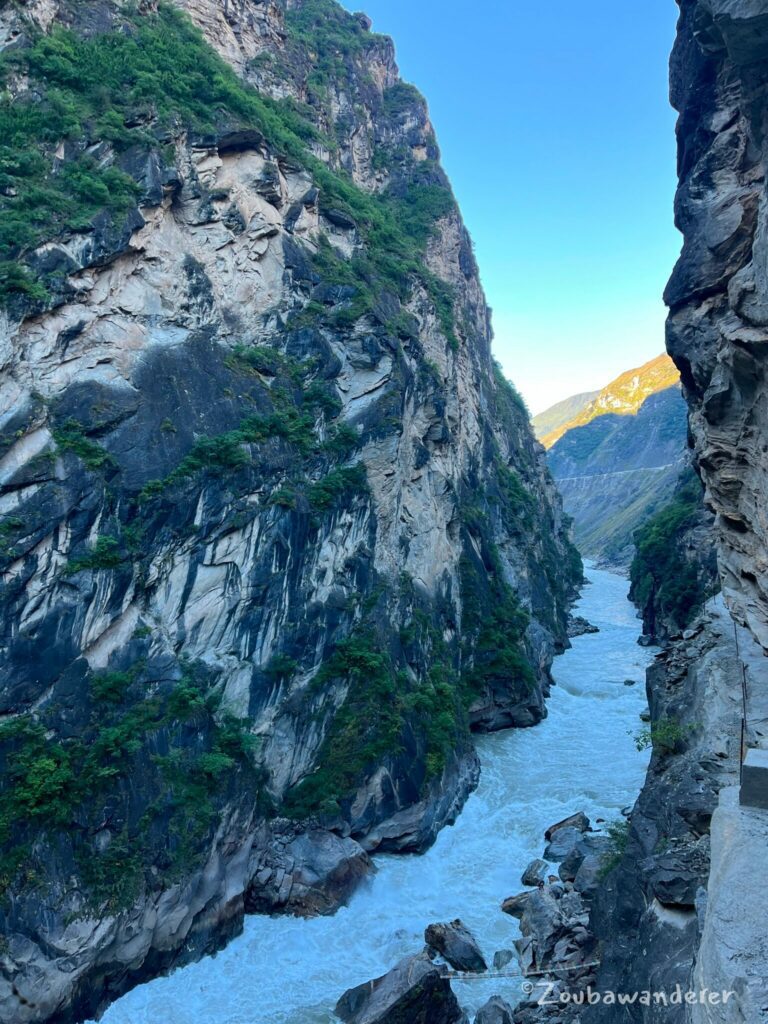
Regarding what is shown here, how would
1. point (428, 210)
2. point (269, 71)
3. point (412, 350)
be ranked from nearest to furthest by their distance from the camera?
point (412, 350)
point (269, 71)
point (428, 210)

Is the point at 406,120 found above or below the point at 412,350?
above

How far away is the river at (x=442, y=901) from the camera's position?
13461 mm

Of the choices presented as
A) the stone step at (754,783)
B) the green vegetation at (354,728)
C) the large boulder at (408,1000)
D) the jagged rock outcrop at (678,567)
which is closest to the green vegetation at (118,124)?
the green vegetation at (354,728)

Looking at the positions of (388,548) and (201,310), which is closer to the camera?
(201,310)

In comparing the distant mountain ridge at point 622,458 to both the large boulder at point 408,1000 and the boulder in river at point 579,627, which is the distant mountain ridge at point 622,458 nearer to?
the boulder in river at point 579,627

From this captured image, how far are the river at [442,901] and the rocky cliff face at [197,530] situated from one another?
774mm

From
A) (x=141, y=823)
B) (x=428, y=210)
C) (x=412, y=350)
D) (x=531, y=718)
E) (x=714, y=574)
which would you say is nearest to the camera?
(x=141, y=823)

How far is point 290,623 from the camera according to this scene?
63.0 feet

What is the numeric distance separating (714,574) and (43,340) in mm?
35702

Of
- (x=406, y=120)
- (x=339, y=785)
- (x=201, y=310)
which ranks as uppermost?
(x=406, y=120)

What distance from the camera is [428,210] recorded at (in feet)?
134

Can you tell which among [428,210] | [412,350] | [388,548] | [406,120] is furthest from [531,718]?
Result: [406,120]

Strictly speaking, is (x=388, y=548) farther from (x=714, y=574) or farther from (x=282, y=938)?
(x=714, y=574)

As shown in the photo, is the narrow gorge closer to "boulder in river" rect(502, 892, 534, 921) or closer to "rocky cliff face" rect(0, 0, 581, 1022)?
"rocky cliff face" rect(0, 0, 581, 1022)
